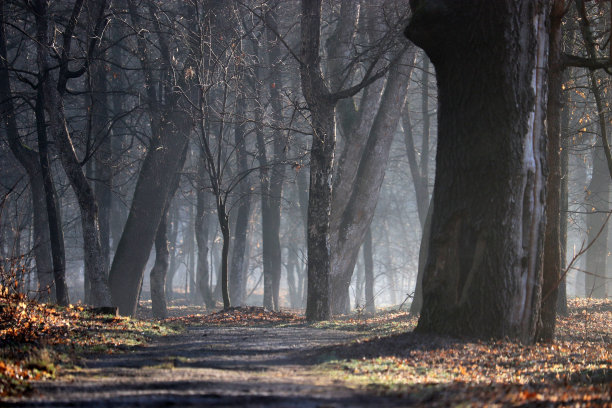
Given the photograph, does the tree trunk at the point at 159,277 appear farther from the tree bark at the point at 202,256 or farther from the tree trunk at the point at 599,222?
the tree trunk at the point at 599,222

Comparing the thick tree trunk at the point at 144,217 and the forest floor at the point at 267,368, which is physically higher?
the thick tree trunk at the point at 144,217

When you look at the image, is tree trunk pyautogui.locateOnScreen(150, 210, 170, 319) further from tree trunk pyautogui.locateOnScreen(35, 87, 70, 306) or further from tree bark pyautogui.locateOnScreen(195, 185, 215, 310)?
tree trunk pyautogui.locateOnScreen(35, 87, 70, 306)

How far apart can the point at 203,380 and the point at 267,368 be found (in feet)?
3.87

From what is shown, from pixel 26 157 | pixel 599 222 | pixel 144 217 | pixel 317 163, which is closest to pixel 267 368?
pixel 317 163

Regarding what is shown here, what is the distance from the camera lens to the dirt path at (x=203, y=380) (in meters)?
4.27

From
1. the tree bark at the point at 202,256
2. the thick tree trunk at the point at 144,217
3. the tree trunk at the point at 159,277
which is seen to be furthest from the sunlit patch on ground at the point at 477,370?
the tree bark at the point at 202,256

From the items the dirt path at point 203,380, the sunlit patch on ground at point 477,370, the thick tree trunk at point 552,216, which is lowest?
the sunlit patch on ground at point 477,370

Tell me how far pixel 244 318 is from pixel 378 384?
28.2ft

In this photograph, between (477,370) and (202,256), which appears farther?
(202,256)

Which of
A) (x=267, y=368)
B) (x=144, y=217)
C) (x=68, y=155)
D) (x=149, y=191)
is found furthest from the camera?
(x=149, y=191)

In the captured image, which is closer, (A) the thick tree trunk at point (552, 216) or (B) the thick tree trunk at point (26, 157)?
(A) the thick tree trunk at point (552, 216)

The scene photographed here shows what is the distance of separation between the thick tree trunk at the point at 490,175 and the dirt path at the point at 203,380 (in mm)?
2132

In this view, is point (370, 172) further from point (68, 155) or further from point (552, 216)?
point (552, 216)

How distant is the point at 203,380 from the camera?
5090 millimetres
